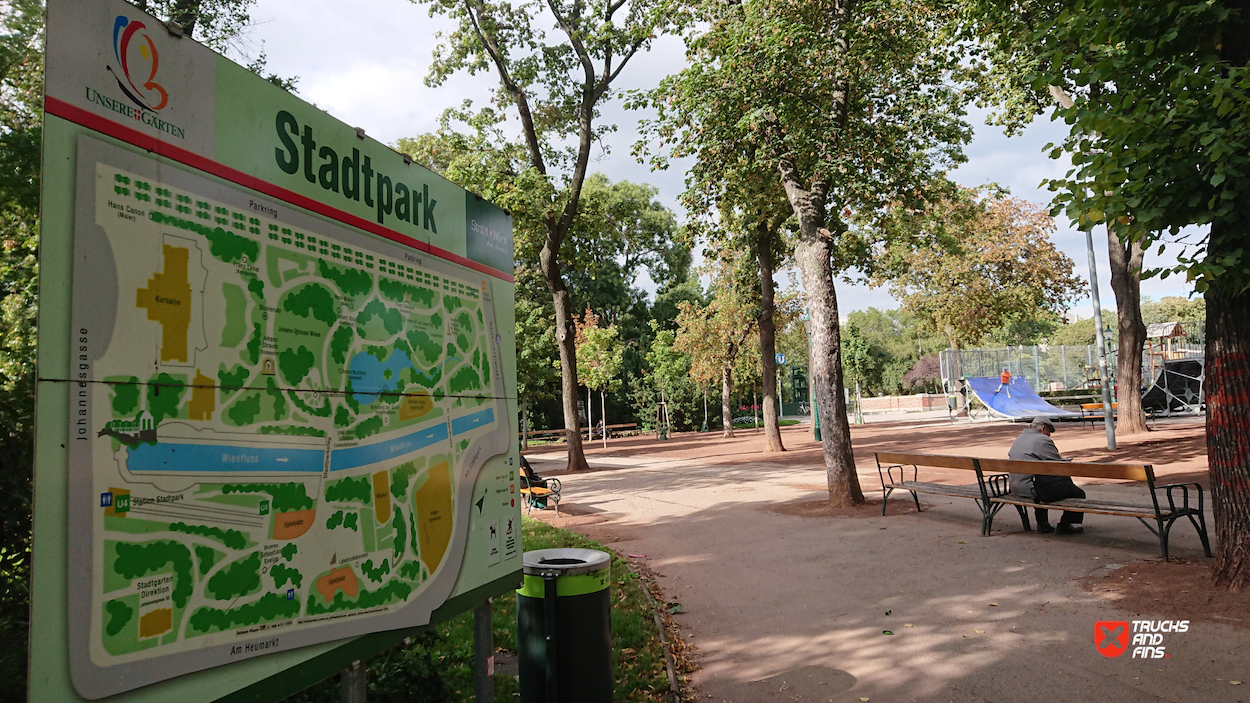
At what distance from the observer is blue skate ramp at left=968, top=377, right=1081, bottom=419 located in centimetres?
2655

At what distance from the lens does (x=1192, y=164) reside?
5.14 m

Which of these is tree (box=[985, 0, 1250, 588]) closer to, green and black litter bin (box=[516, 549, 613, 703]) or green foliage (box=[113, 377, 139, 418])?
green and black litter bin (box=[516, 549, 613, 703])

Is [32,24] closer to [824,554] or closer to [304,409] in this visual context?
[304,409]

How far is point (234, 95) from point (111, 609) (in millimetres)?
1575

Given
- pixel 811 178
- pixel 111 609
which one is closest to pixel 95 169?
pixel 111 609

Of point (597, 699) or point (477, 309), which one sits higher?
point (477, 309)

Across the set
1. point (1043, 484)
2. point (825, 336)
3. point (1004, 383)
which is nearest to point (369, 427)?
point (1043, 484)

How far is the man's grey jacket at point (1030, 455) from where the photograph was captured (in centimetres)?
806

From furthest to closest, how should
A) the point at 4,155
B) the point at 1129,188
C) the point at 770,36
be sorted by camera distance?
the point at 770,36 → the point at 1129,188 → the point at 4,155

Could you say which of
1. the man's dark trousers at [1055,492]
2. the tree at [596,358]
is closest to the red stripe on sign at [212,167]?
the man's dark trousers at [1055,492]

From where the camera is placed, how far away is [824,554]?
25.3ft

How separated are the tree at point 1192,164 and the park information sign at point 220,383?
16.9ft

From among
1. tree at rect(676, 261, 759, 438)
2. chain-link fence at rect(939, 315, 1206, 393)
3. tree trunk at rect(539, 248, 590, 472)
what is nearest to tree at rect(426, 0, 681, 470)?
tree trunk at rect(539, 248, 590, 472)

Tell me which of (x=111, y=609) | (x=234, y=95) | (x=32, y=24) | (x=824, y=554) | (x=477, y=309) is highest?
(x=32, y=24)
